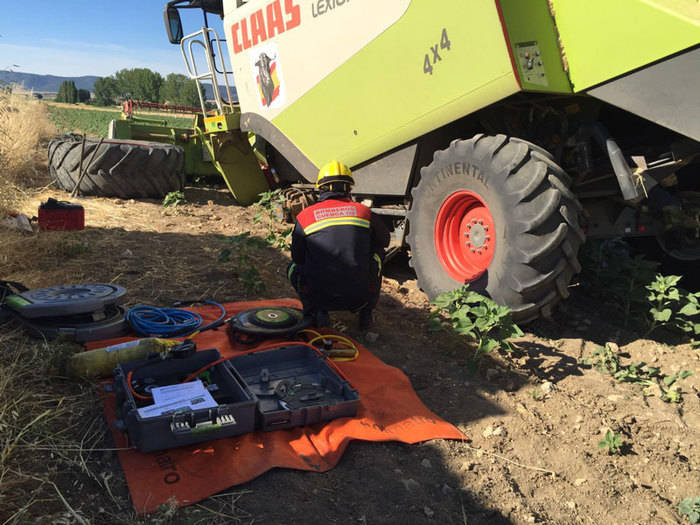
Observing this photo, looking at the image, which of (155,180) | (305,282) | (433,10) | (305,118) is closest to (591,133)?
(433,10)

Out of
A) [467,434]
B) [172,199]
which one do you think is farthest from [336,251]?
[172,199]

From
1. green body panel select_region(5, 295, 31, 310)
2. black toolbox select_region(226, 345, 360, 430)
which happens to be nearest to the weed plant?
black toolbox select_region(226, 345, 360, 430)

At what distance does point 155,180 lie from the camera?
25.4 feet

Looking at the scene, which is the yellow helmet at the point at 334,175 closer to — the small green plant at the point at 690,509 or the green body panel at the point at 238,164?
the small green plant at the point at 690,509

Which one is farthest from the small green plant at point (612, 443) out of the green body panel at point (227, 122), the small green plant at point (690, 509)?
the green body panel at point (227, 122)

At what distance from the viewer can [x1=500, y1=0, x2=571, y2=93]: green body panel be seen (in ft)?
11.6

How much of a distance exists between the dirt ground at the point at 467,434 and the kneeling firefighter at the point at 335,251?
0.39m

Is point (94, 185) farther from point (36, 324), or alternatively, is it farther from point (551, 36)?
point (551, 36)

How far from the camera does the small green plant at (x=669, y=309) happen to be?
12.5 ft

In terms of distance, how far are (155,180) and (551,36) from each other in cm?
581

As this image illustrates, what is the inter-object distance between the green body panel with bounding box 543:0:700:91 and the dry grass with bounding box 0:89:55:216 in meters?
5.19

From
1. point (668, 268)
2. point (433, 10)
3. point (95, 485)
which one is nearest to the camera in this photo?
point (95, 485)

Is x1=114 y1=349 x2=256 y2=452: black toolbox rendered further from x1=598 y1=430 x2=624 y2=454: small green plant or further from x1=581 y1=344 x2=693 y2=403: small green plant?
x1=581 y1=344 x2=693 y2=403: small green plant

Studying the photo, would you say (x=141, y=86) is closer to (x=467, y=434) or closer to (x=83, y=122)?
(x=83, y=122)
